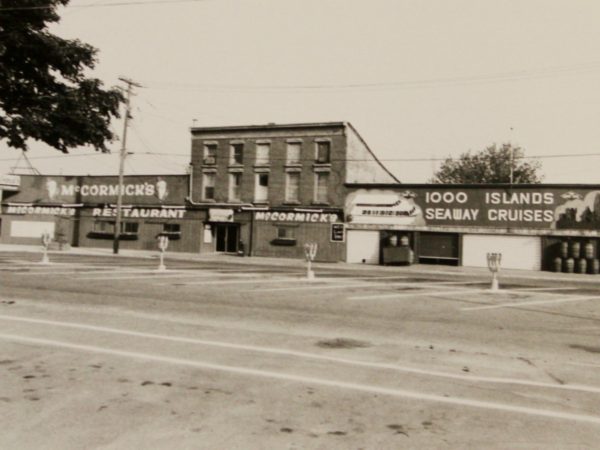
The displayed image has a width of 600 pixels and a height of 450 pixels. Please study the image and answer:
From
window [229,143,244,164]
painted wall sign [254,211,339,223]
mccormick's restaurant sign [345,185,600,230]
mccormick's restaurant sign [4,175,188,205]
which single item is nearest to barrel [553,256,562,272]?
mccormick's restaurant sign [345,185,600,230]

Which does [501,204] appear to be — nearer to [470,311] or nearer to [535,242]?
[535,242]

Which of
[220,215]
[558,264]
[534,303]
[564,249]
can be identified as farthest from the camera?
[220,215]

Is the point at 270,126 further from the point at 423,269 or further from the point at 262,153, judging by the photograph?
the point at 423,269

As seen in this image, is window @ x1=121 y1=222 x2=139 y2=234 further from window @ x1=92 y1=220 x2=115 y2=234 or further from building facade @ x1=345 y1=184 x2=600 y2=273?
building facade @ x1=345 y1=184 x2=600 y2=273

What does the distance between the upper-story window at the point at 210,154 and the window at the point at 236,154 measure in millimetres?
1379

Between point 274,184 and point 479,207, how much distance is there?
13.6m

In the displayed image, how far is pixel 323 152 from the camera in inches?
1364

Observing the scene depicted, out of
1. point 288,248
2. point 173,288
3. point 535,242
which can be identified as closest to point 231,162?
point 288,248

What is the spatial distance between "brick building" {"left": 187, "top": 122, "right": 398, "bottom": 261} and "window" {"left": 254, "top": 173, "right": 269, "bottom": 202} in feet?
0.19

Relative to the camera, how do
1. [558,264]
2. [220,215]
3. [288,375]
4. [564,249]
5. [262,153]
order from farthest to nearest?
[220,215] → [262,153] → [564,249] → [558,264] → [288,375]

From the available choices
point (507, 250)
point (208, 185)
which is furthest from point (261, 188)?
point (507, 250)

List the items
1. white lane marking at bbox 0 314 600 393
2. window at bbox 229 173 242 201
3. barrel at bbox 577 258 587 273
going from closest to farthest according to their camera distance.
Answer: white lane marking at bbox 0 314 600 393, barrel at bbox 577 258 587 273, window at bbox 229 173 242 201

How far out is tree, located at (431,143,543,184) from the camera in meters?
59.2

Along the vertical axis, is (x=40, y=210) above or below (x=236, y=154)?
below
